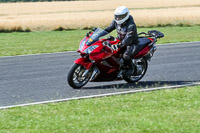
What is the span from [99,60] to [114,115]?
9.14ft

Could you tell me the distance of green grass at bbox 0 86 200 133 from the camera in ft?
20.8

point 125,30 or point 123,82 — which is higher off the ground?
point 125,30

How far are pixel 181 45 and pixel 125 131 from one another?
13.2m

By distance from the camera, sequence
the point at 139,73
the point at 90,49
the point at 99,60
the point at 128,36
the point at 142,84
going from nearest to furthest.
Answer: the point at 90,49 < the point at 99,60 < the point at 128,36 < the point at 142,84 < the point at 139,73

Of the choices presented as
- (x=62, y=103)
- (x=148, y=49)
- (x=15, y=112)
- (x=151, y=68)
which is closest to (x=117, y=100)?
(x=62, y=103)

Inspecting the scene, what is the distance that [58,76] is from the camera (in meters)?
11.5

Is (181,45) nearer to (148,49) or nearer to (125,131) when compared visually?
(148,49)

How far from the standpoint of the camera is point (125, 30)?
10016 mm

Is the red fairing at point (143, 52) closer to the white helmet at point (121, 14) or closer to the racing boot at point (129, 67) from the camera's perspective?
the racing boot at point (129, 67)

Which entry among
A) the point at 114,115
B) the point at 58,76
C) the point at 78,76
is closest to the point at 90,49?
the point at 78,76

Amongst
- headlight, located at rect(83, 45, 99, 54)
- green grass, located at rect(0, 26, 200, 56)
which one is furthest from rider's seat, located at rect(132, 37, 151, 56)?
green grass, located at rect(0, 26, 200, 56)

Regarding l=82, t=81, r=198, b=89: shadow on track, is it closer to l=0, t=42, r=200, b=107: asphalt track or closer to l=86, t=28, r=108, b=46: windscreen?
l=0, t=42, r=200, b=107: asphalt track

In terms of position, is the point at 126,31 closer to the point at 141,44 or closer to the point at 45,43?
the point at 141,44

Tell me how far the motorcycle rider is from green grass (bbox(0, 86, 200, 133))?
1518mm
